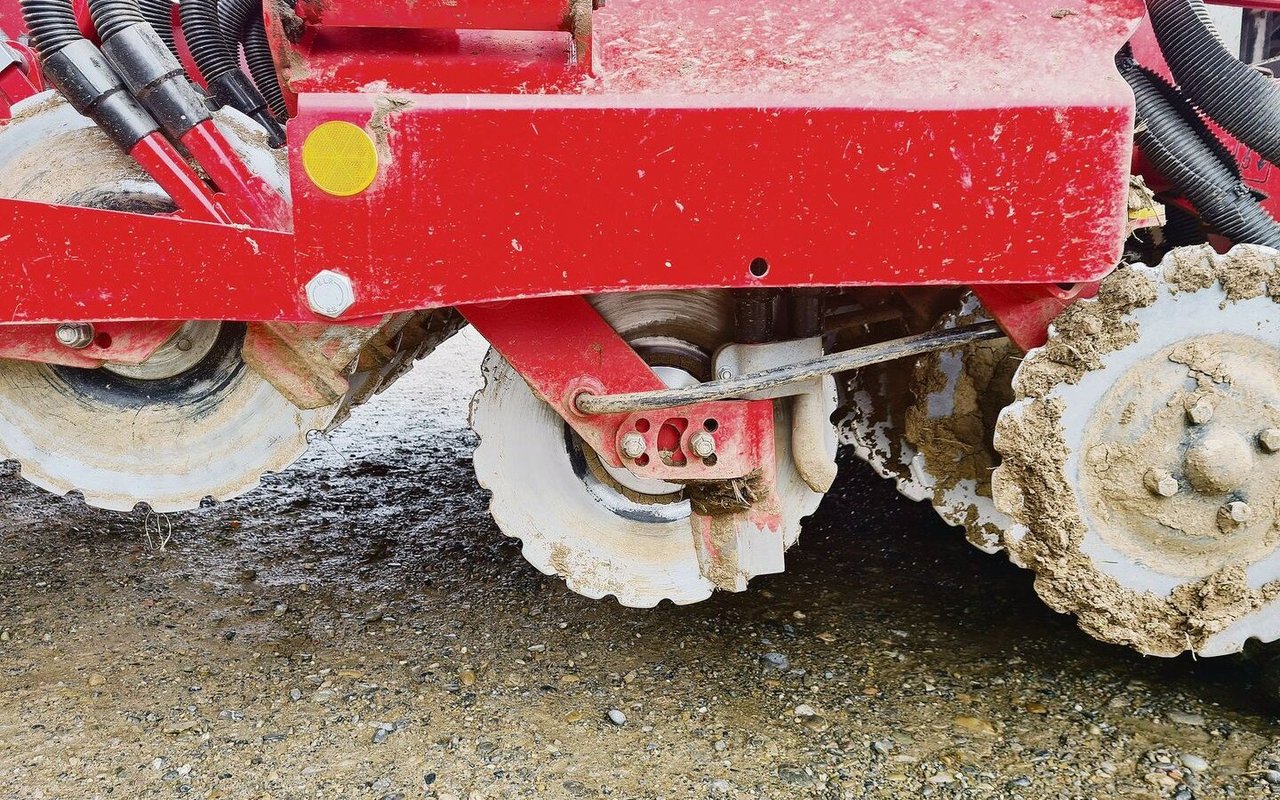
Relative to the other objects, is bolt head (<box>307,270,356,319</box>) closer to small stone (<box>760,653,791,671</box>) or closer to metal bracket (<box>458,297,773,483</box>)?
metal bracket (<box>458,297,773,483</box>)

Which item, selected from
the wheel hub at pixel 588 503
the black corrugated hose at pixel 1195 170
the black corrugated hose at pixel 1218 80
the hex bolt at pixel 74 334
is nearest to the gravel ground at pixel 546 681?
the wheel hub at pixel 588 503

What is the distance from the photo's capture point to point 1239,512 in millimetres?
1493

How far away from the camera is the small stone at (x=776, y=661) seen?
6.52 ft

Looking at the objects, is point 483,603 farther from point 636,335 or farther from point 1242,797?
point 1242,797

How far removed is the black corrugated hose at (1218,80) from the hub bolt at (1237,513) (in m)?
0.59

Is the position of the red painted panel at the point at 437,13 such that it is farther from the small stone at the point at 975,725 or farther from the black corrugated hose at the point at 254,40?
the small stone at the point at 975,725

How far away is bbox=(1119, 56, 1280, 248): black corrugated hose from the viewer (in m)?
1.61

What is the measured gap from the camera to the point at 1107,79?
129 centimetres

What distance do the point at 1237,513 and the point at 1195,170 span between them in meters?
0.58

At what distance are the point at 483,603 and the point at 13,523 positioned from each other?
1.46 m

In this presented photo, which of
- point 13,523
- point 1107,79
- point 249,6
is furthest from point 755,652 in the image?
point 13,523

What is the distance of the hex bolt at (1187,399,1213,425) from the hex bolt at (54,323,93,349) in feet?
5.91

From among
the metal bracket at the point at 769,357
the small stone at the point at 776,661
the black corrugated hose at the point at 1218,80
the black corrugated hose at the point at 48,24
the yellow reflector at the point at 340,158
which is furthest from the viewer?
the small stone at the point at 776,661

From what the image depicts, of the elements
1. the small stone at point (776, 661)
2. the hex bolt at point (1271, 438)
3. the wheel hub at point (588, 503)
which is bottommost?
the small stone at point (776, 661)
